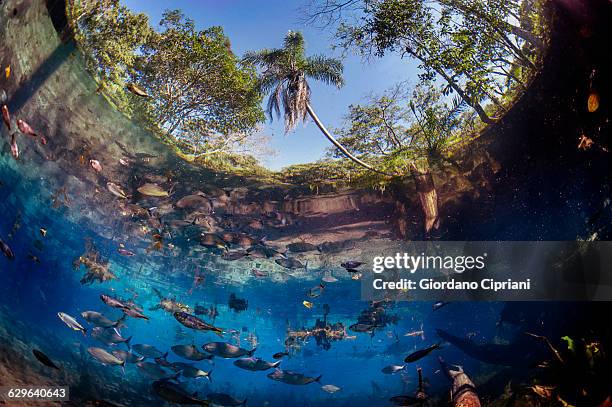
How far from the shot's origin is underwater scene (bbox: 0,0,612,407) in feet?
21.9

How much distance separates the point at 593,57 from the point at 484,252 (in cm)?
1094

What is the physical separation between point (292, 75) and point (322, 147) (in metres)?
2.51

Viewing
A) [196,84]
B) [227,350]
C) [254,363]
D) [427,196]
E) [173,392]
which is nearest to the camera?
[173,392]

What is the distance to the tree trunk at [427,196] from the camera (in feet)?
32.2

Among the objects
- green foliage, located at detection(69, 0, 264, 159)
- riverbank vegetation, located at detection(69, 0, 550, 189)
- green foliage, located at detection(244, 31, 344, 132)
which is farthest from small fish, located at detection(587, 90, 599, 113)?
green foliage, located at detection(69, 0, 264, 159)

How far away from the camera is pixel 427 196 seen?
412 inches

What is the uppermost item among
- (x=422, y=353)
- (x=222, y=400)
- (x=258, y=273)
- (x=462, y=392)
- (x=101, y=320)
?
(x=258, y=273)

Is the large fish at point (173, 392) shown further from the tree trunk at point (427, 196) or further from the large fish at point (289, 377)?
the tree trunk at point (427, 196)

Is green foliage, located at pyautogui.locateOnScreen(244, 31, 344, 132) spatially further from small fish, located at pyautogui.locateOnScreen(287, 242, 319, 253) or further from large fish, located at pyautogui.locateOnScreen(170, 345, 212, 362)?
large fish, located at pyautogui.locateOnScreen(170, 345, 212, 362)

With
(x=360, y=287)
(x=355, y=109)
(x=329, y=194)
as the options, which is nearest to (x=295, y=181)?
(x=329, y=194)

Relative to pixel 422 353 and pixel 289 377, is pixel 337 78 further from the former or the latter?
pixel 289 377

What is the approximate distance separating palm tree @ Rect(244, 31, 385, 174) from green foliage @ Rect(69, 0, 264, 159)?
0.52 m

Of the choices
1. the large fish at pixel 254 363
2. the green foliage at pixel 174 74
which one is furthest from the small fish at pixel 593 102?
the large fish at pixel 254 363

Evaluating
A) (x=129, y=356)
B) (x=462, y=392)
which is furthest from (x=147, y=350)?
(x=462, y=392)
